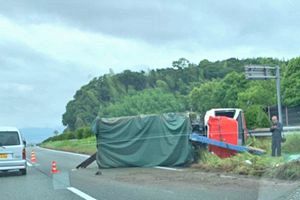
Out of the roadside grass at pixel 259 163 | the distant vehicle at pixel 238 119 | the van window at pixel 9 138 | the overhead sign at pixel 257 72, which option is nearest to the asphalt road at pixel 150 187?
the roadside grass at pixel 259 163

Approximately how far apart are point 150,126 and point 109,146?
1909 mm

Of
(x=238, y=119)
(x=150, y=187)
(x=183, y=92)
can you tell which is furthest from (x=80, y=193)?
(x=183, y=92)

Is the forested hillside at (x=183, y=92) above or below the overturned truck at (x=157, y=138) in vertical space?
above

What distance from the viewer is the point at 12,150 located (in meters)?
20.1

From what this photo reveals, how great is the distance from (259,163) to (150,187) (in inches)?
151

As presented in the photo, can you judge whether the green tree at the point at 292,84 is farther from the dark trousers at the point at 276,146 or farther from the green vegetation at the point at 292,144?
the dark trousers at the point at 276,146

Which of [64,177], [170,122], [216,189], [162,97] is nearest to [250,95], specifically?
[162,97]

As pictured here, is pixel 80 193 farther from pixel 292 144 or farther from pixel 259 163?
pixel 292 144

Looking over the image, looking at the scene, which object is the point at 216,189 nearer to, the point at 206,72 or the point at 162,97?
the point at 162,97

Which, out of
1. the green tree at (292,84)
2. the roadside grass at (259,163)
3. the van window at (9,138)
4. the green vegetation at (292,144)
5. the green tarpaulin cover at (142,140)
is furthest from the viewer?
the green tree at (292,84)

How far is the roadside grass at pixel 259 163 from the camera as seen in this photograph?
14.4 m

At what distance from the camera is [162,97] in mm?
73938

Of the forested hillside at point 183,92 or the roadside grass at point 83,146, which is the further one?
the forested hillside at point 183,92

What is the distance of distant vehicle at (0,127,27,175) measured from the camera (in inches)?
786
